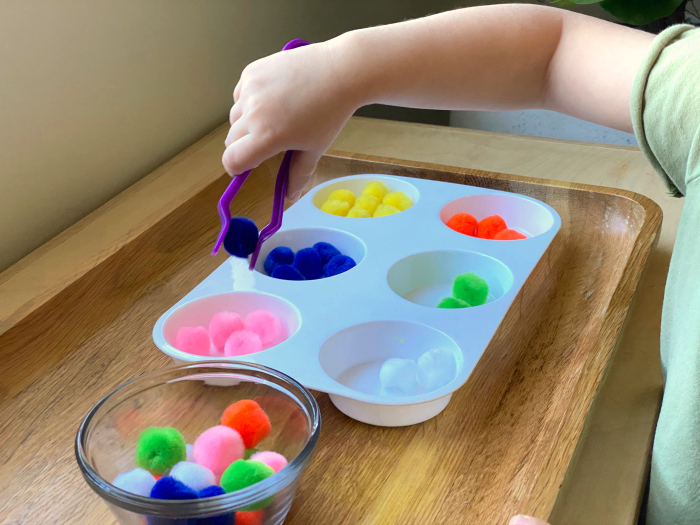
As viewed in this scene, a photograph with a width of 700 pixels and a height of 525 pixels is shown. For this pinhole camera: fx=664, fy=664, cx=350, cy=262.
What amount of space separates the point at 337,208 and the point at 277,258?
0.14 meters

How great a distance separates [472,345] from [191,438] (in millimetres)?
261

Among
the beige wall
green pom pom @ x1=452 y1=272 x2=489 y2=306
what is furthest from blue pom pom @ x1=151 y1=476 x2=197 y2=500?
the beige wall

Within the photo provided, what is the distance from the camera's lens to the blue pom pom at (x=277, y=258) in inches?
30.3

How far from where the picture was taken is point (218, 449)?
0.49 m

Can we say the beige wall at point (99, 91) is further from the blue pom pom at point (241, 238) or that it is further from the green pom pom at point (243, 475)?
the green pom pom at point (243, 475)

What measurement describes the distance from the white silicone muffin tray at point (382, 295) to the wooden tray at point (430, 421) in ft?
0.12

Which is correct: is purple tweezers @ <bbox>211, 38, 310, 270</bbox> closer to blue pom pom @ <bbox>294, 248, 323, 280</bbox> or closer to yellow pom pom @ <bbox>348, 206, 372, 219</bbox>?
blue pom pom @ <bbox>294, 248, 323, 280</bbox>

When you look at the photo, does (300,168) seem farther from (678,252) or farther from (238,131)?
(678,252)

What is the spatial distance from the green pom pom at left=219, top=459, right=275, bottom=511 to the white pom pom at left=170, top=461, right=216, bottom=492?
10 millimetres

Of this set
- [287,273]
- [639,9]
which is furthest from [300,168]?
[639,9]

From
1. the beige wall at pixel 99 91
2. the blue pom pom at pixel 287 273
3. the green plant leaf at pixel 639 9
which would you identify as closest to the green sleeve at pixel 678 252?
the blue pom pom at pixel 287 273

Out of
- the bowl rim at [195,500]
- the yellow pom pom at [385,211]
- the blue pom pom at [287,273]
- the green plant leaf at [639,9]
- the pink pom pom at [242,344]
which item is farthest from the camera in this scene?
the green plant leaf at [639,9]

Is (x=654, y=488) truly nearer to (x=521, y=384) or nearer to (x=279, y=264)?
(x=521, y=384)

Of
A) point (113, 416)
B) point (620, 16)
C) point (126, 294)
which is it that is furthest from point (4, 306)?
point (620, 16)
